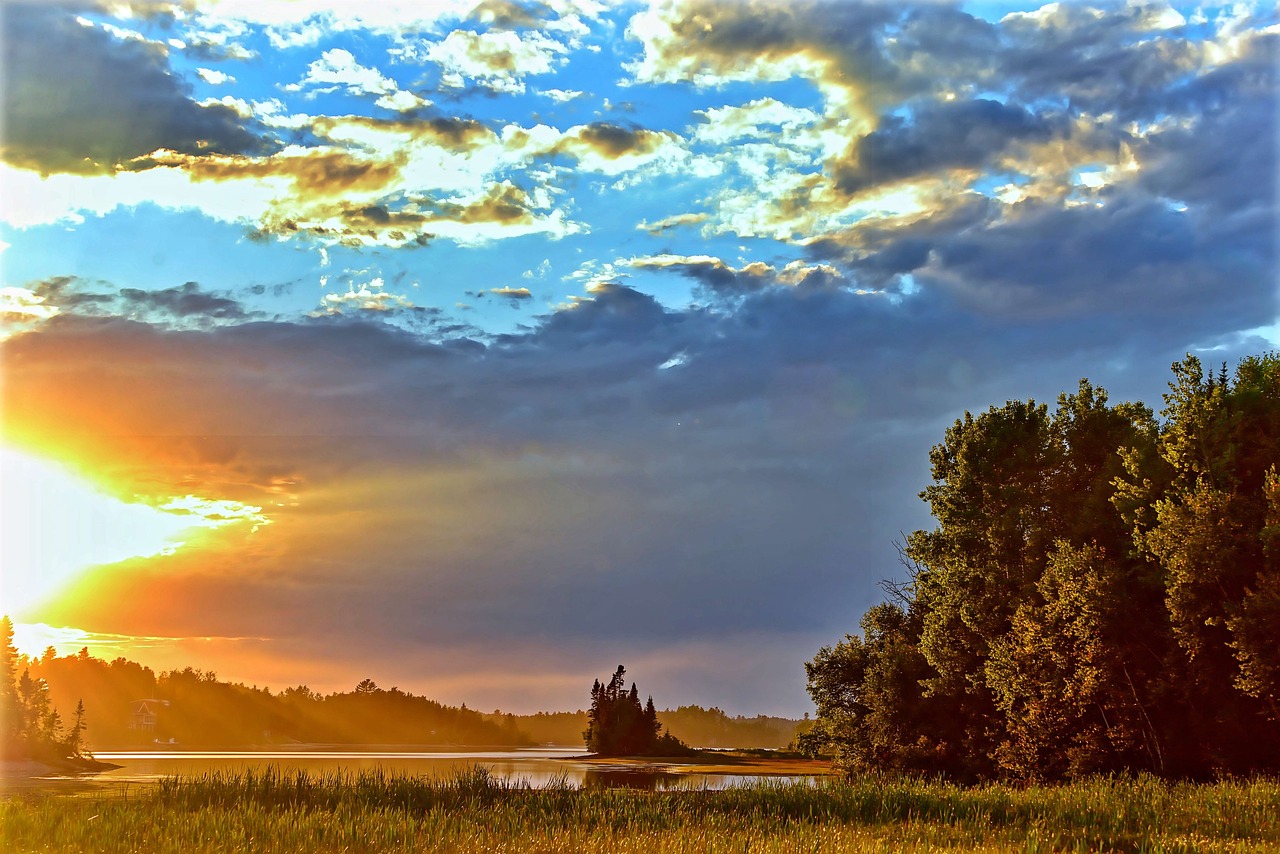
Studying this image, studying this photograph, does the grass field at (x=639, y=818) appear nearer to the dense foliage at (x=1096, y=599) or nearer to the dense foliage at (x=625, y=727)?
the dense foliage at (x=1096, y=599)

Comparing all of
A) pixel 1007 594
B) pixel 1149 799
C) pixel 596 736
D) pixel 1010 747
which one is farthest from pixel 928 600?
pixel 596 736

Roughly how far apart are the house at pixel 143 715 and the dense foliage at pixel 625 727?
364 ft

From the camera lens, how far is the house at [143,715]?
618ft

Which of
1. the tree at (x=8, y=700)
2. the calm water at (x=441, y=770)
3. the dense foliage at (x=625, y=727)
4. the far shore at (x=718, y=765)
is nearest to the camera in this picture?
the calm water at (x=441, y=770)

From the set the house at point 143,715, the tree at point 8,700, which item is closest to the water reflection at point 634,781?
the tree at point 8,700

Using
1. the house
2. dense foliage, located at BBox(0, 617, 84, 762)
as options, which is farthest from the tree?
the house

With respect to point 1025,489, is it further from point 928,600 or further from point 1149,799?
point 1149,799

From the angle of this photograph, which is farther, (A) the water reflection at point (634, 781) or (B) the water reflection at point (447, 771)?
(A) the water reflection at point (634, 781)

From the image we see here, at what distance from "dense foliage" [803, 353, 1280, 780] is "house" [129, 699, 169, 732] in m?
174

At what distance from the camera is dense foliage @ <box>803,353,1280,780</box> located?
38.5m

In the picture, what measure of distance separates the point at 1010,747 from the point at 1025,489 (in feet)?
48.7

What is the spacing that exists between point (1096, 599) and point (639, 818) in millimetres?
27054

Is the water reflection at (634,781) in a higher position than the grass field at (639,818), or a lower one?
lower

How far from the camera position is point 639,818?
2483 cm
